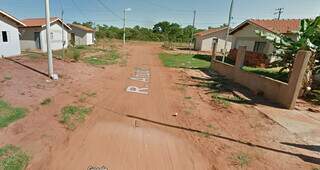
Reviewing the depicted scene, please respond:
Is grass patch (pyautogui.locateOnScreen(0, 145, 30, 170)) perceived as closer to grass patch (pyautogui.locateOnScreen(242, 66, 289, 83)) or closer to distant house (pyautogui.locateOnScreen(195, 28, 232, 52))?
grass patch (pyautogui.locateOnScreen(242, 66, 289, 83))

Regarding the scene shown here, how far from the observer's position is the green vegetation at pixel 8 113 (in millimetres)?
5296

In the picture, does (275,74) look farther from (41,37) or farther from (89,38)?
(89,38)

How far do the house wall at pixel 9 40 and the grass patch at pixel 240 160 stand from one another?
18.0 meters

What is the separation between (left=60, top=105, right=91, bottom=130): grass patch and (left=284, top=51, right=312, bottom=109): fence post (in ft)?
23.2

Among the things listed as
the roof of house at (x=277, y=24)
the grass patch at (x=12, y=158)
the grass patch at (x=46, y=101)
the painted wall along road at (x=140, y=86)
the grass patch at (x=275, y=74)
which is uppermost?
the roof of house at (x=277, y=24)

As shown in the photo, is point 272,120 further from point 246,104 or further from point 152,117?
point 152,117

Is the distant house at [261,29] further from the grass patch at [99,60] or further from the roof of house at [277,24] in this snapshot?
the grass patch at [99,60]

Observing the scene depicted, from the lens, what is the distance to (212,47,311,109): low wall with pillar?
7075mm

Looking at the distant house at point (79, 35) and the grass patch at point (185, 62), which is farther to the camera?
the distant house at point (79, 35)

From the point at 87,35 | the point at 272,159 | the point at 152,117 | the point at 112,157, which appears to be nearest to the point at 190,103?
the point at 152,117

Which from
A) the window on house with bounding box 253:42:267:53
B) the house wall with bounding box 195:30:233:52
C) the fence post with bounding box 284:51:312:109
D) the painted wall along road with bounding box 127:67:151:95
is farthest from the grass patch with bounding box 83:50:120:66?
the house wall with bounding box 195:30:233:52

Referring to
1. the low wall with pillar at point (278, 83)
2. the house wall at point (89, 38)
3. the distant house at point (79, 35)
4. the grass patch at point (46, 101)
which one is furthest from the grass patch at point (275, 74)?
the house wall at point (89, 38)

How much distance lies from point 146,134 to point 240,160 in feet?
7.37

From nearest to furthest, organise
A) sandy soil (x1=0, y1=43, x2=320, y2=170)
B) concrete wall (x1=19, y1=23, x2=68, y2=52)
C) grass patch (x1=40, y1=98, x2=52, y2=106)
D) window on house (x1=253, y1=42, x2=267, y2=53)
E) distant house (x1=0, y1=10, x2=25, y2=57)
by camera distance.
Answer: sandy soil (x1=0, y1=43, x2=320, y2=170)
grass patch (x1=40, y1=98, x2=52, y2=106)
distant house (x1=0, y1=10, x2=25, y2=57)
window on house (x1=253, y1=42, x2=267, y2=53)
concrete wall (x1=19, y1=23, x2=68, y2=52)
